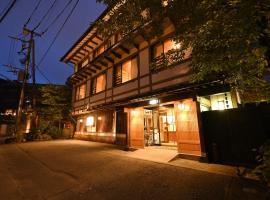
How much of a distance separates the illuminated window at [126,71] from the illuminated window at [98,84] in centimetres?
211

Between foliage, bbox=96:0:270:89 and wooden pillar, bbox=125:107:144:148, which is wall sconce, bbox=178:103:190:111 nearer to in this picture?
wooden pillar, bbox=125:107:144:148

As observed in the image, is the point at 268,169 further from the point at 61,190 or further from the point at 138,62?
the point at 138,62

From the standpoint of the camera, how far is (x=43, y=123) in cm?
1977

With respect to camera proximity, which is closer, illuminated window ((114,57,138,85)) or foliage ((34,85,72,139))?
illuminated window ((114,57,138,85))

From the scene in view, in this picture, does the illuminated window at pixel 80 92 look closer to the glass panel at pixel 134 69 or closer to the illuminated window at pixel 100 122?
the illuminated window at pixel 100 122

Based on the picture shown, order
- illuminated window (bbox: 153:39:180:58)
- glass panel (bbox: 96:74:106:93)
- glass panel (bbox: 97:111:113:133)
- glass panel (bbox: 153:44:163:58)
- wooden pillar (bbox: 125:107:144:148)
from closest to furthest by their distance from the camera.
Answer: illuminated window (bbox: 153:39:180:58) < glass panel (bbox: 153:44:163:58) < wooden pillar (bbox: 125:107:144:148) < glass panel (bbox: 97:111:113:133) < glass panel (bbox: 96:74:106:93)

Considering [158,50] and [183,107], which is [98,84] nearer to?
[158,50]

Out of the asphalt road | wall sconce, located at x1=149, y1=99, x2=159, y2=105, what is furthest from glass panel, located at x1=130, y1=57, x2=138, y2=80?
the asphalt road

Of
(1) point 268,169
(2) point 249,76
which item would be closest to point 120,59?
(2) point 249,76

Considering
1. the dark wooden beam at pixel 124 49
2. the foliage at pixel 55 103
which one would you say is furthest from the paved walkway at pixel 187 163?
the foliage at pixel 55 103

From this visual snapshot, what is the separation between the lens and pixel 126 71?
13328mm

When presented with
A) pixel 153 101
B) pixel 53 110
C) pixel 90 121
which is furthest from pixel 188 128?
pixel 53 110

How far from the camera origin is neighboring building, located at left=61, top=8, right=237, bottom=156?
7910 millimetres

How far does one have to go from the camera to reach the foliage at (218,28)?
9.76 ft
